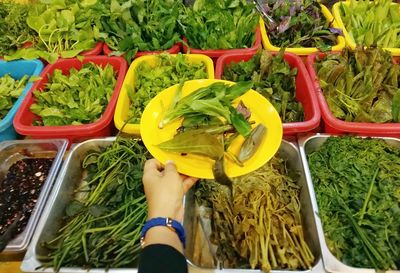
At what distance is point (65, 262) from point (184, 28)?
1579 millimetres

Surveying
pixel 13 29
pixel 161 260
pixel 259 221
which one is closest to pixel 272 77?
pixel 259 221

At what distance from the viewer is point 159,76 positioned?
205 cm

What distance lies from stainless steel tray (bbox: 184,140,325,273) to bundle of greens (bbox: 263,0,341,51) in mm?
833

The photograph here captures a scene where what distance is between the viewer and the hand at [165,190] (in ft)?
4.16

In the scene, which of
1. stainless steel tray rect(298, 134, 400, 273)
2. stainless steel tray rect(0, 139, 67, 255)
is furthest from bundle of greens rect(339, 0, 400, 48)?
stainless steel tray rect(0, 139, 67, 255)

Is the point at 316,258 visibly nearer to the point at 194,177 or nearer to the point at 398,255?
the point at 398,255

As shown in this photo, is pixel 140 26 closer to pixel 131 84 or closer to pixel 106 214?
pixel 131 84

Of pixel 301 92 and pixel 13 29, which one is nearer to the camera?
pixel 301 92

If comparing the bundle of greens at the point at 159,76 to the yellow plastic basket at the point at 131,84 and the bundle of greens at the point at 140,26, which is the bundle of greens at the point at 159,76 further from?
the bundle of greens at the point at 140,26

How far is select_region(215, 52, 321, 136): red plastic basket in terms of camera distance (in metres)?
1.77

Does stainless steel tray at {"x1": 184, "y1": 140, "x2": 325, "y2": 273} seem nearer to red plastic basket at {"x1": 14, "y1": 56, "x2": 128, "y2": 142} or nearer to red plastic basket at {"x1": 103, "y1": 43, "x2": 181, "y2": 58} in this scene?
red plastic basket at {"x1": 14, "y1": 56, "x2": 128, "y2": 142}

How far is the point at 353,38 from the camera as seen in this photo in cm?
236

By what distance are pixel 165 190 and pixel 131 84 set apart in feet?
3.15

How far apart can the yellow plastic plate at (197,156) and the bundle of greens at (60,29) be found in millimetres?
906
